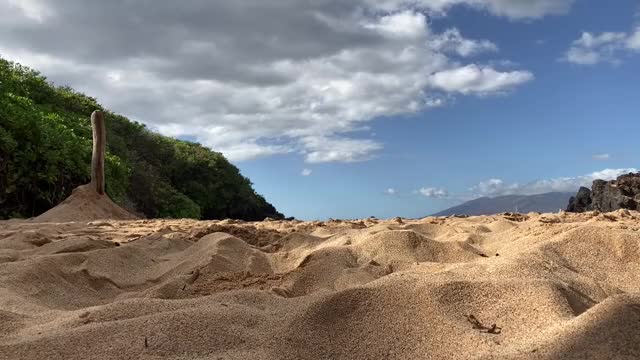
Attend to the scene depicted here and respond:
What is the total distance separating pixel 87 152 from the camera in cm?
1035

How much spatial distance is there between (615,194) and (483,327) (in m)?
7.20

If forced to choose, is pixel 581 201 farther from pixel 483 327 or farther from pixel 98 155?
pixel 483 327

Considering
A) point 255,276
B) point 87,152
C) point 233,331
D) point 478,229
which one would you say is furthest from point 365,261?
point 87,152

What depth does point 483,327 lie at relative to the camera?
1897mm

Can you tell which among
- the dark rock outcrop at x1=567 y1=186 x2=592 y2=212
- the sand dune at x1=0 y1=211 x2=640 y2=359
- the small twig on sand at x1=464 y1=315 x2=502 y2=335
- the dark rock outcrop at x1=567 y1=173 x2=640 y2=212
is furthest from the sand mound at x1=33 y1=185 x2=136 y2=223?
the dark rock outcrop at x1=567 y1=186 x2=592 y2=212

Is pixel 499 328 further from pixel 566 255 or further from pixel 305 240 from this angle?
pixel 305 240

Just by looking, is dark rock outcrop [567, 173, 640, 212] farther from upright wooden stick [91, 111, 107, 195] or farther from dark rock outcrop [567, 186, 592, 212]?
upright wooden stick [91, 111, 107, 195]

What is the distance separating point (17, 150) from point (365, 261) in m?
7.55

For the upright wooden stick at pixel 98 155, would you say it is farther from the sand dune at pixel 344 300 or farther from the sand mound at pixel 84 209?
the sand dune at pixel 344 300

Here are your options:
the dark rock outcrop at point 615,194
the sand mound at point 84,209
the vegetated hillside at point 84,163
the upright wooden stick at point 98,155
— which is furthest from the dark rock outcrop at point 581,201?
the vegetated hillside at point 84,163

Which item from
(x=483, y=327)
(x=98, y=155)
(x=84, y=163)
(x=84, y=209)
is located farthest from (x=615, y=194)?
(x=84, y=163)

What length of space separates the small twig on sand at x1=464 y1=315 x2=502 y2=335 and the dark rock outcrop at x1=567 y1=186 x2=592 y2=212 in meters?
7.85

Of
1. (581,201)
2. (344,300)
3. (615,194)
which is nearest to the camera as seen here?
(344,300)

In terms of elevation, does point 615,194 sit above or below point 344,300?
above
